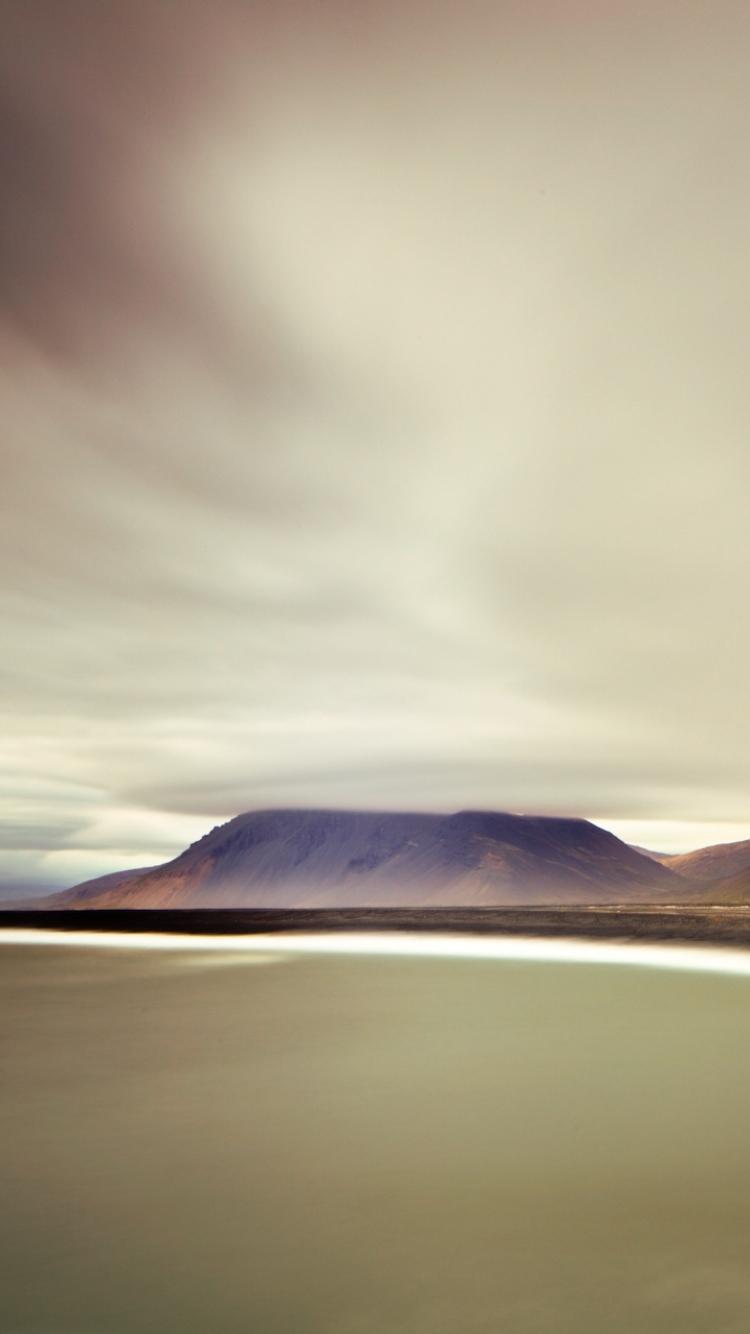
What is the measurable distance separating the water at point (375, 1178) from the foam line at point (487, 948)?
101 feet

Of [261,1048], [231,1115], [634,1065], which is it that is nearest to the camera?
[231,1115]

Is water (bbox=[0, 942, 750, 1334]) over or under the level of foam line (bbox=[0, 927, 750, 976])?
under

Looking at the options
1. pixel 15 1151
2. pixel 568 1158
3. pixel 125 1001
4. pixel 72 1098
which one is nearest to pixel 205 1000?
pixel 125 1001

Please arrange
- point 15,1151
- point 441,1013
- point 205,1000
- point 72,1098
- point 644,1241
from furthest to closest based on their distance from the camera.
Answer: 1. point 205,1000
2. point 441,1013
3. point 72,1098
4. point 15,1151
5. point 644,1241

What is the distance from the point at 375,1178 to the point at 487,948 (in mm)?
62530

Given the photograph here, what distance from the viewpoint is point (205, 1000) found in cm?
3139

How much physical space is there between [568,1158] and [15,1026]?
18.3m

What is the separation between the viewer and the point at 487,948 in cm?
7112

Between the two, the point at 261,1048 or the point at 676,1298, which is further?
the point at 261,1048

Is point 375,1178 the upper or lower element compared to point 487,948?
lower

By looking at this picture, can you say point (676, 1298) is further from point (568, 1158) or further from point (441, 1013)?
point (441, 1013)

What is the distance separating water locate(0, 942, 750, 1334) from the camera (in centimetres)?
768

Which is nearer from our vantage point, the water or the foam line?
the water

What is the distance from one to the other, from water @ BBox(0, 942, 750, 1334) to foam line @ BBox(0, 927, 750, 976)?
30.9m
